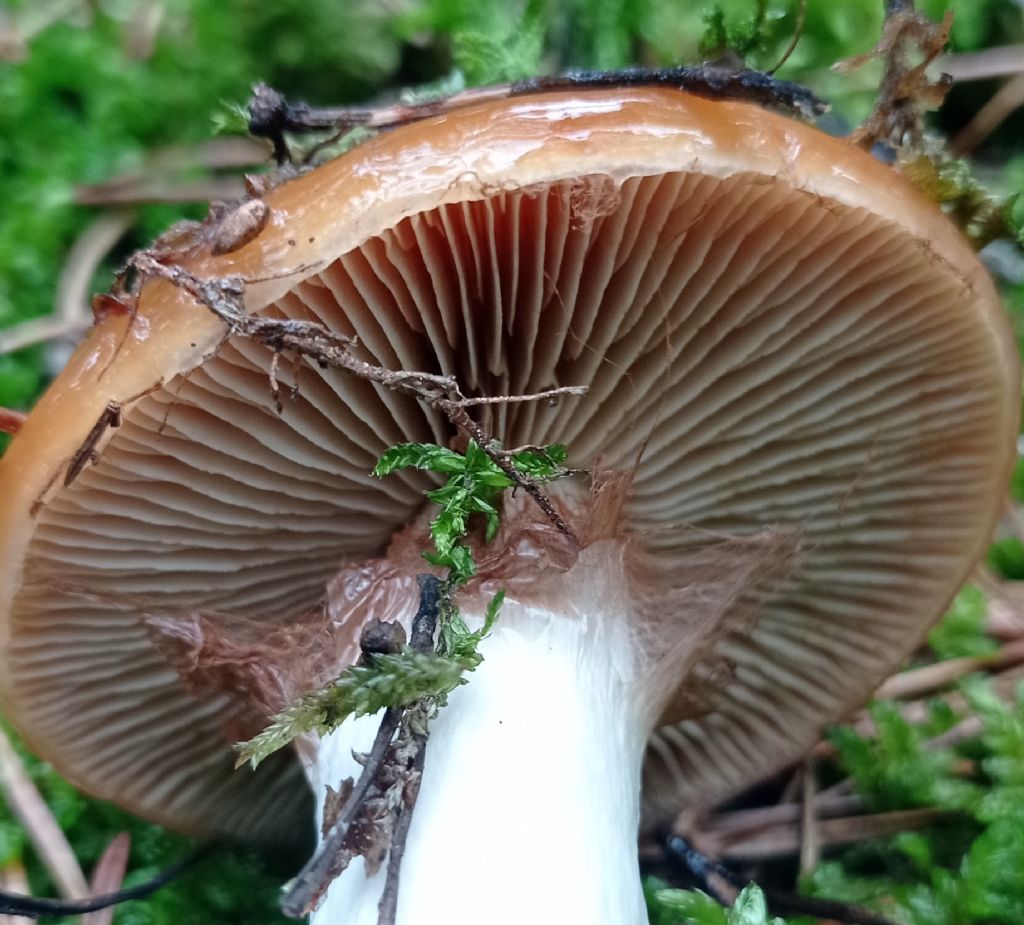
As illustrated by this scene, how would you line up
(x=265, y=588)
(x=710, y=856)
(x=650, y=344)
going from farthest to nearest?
(x=710, y=856), (x=265, y=588), (x=650, y=344)

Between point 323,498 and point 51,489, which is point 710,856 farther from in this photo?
point 51,489

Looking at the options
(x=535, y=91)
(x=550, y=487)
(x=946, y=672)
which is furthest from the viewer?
(x=946, y=672)

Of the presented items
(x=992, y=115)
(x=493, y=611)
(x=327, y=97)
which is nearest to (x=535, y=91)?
(x=493, y=611)

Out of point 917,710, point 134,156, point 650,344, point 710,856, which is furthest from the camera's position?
point 134,156

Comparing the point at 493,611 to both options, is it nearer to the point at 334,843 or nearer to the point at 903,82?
the point at 334,843

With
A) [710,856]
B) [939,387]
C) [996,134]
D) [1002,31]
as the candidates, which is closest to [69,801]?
[710,856]

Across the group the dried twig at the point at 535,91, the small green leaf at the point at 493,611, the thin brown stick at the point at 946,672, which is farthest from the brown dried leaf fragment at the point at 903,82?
the thin brown stick at the point at 946,672
